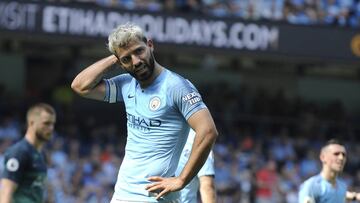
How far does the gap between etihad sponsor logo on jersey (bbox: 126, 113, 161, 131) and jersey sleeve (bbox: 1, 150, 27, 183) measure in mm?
2018

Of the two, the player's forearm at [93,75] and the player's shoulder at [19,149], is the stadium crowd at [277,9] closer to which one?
the player's shoulder at [19,149]

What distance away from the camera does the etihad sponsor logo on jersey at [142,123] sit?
5617mm

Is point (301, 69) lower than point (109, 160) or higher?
higher

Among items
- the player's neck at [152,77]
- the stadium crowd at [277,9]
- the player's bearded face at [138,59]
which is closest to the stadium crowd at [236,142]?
the stadium crowd at [277,9]

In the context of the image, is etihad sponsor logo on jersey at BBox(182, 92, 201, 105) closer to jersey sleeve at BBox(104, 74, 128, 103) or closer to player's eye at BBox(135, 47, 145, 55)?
player's eye at BBox(135, 47, 145, 55)

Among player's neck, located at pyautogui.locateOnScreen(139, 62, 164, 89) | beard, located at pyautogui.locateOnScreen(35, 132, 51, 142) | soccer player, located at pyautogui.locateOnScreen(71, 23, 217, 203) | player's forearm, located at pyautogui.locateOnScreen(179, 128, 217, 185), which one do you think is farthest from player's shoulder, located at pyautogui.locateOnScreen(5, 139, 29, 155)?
player's forearm, located at pyautogui.locateOnScreen(179, 128, 217, 185)

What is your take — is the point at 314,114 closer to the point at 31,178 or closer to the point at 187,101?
the point at 31,178

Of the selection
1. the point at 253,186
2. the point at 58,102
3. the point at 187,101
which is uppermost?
the point at 187,101

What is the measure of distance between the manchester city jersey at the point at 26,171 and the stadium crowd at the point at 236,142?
829 centimetres

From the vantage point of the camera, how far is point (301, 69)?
23062 mm

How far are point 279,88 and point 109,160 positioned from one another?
6.35 meters

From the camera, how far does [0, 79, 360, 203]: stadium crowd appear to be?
17.3m

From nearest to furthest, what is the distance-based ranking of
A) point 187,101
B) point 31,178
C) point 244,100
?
point 187,101
point 31,178
point 244,100

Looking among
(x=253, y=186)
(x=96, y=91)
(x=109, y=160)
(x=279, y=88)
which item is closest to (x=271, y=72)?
(x=279, y=88)
